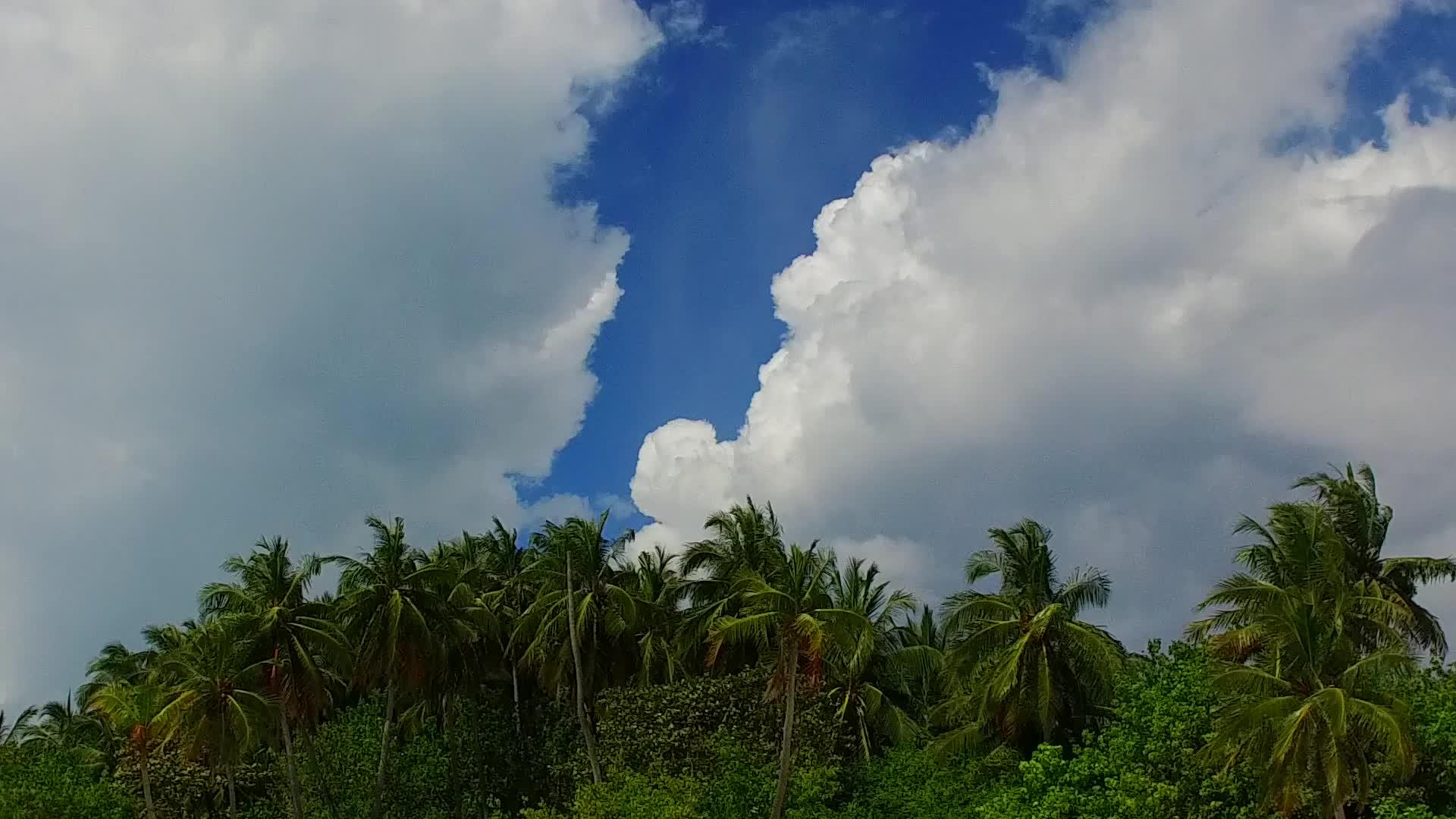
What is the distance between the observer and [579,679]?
4084 centimetres

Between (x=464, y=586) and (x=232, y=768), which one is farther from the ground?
(x=464, y=586)

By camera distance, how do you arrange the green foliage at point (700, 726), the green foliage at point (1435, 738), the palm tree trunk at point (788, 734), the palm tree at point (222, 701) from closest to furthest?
the green foliage at point (1435, 738), the palm tree trunk at point (788, 734), the palm tree at point (222, 701), the green foliage at point (700, 726)

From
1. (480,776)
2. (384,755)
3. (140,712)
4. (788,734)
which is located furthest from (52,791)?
(788,734)

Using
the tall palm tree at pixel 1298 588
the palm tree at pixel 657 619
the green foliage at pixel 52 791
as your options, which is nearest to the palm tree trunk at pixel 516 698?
the palm tree at pixel 657 619

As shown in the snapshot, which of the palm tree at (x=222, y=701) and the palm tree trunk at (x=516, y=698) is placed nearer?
the palm tree at (x=222, y=701)

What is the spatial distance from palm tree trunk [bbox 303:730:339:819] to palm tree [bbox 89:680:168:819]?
504 cm

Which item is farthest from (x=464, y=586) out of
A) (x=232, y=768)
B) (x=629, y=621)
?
(x=232, y=768)

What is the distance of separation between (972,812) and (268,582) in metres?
23.6

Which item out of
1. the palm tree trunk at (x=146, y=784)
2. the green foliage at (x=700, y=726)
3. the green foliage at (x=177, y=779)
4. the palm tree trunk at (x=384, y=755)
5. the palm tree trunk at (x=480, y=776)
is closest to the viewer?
the green foliage at (x=700, y=726)

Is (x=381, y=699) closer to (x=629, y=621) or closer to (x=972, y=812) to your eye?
(x=629, y=621)

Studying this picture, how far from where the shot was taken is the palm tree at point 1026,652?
33656mm

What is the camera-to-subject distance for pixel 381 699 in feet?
153

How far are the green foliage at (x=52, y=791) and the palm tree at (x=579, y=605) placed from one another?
560 inches

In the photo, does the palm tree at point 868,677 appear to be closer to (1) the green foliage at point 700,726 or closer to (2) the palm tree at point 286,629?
(1) the green foliage at point 700,726
